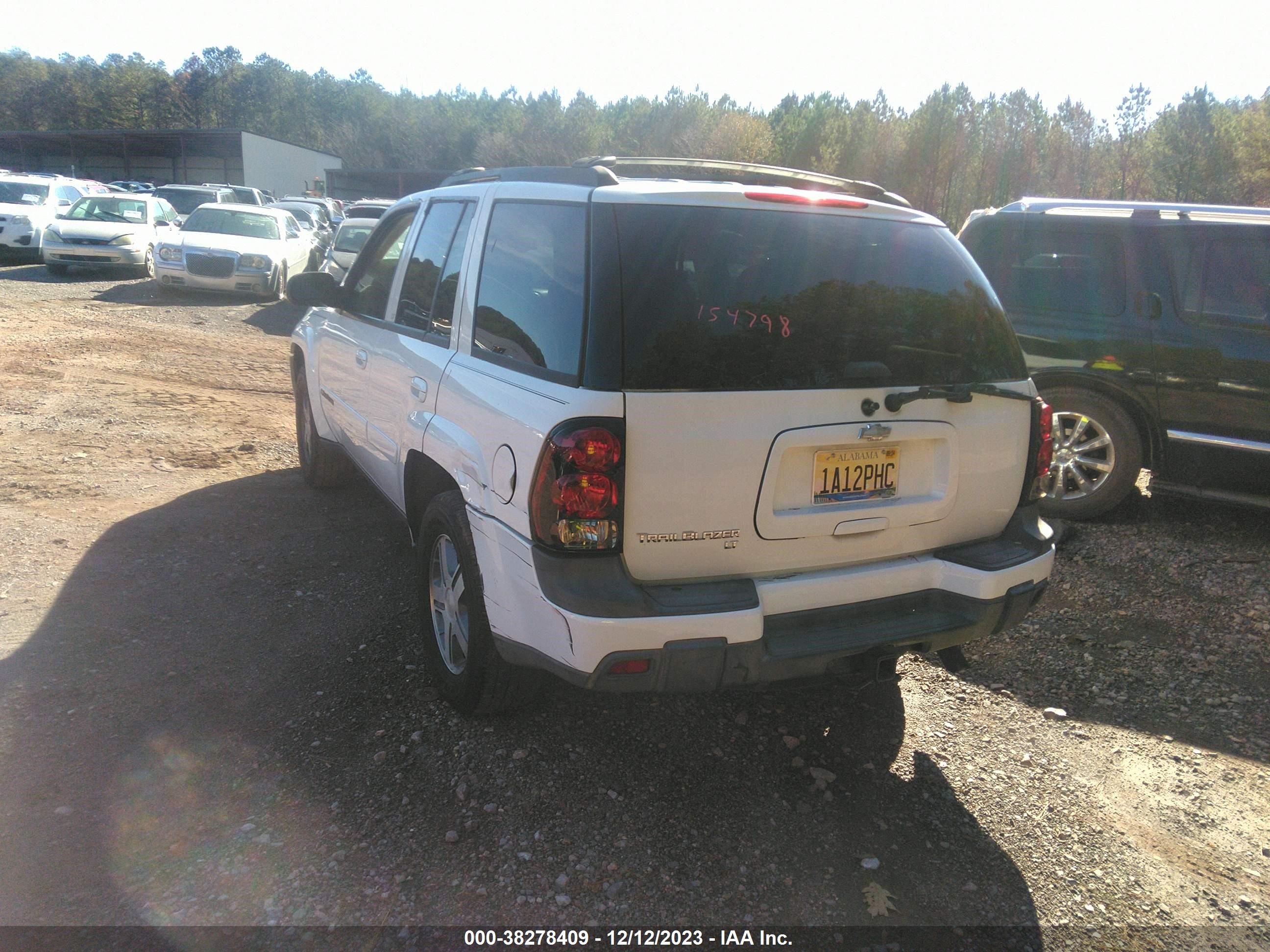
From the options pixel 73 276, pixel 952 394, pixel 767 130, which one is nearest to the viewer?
pixel 952 394

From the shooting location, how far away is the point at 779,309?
283 centimetres

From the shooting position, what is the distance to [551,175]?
10.6 feet

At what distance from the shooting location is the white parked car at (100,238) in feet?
54.9

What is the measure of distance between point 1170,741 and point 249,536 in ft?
15.3

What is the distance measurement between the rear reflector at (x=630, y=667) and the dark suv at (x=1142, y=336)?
4220mm

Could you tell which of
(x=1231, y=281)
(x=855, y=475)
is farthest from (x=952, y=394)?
(x=1231, y=281)

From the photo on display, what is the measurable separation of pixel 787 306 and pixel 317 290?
115 inches

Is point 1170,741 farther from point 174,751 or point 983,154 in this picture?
point 983,154

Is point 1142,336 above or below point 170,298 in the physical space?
above

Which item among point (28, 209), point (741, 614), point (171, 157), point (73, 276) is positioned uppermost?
point (171, 157)

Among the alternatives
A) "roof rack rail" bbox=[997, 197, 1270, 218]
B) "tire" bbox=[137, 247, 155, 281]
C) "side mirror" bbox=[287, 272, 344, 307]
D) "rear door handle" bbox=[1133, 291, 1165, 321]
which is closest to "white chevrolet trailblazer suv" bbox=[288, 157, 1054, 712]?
"side mirror" bbox=[287, 272, 344, 307]

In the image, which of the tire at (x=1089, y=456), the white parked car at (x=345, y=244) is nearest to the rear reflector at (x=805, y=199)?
the tire at (x=1089, y=456)

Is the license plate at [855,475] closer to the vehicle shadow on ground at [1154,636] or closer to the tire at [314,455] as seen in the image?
the vehicle shadow on ground at [1154,636]

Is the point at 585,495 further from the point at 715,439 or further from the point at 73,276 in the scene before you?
the point at 73,276
